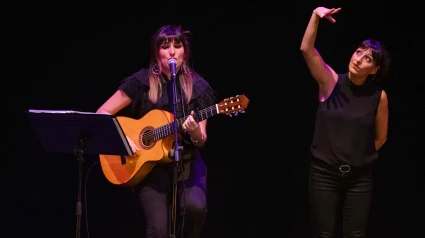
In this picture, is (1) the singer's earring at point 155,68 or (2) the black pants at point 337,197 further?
(1) the singer's earring at point 155,68

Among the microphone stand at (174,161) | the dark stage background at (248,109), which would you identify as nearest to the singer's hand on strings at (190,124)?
the microphone stand at (174,161)

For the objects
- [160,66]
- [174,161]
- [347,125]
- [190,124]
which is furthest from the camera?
[160,66]

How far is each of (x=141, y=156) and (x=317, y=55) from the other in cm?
137

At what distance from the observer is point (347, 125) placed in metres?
3.90

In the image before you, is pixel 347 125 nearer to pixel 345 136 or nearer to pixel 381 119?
pixel 345 136

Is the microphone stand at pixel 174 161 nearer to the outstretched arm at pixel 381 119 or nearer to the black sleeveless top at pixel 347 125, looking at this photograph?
the black sleeveless top at pixel 347 125

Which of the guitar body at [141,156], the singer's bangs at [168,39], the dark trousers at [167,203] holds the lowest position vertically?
the dark trousers at [167,203]

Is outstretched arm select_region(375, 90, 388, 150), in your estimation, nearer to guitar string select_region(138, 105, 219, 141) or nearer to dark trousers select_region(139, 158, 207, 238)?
guitar string select_region(138, 105, 219, 141)

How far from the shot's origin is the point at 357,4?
211 inches

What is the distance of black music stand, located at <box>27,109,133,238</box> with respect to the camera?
3.50 m

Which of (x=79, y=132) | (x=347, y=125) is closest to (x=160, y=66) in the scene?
(x=79, y=132)

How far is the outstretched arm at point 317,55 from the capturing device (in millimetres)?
3865

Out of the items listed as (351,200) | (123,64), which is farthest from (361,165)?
(123,64)

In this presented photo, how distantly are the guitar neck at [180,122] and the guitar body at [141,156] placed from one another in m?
0.04
